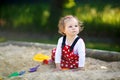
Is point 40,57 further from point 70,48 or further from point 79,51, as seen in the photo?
point 79,51

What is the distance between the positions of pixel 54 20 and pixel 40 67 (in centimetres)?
430

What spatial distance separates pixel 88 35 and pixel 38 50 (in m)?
2.37

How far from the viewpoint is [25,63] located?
5.48 metres

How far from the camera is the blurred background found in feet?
27.3

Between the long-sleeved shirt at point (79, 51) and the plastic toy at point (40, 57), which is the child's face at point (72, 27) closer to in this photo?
the long-sleeved shirt at point (79, 51)

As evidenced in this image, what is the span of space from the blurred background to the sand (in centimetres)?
192

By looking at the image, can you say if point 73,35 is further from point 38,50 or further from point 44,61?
point 38,50

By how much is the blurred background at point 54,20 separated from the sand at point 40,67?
1.92 metres

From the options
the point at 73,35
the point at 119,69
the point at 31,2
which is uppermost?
the point at 31,2

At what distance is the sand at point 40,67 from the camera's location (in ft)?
12.8

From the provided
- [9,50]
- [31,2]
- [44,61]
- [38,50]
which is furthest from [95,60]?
[31,2]

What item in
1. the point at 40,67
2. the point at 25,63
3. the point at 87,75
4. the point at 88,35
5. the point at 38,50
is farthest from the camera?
the point at 88,35

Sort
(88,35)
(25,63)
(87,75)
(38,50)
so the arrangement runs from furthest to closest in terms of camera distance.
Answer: (88,35), (38,50), (25,63), (87,75)

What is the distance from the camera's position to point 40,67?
5.13 metres
